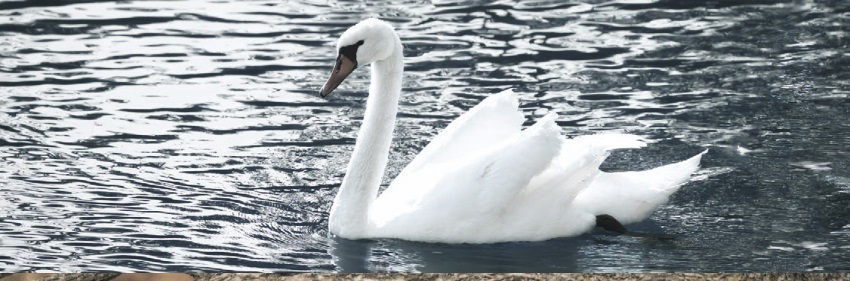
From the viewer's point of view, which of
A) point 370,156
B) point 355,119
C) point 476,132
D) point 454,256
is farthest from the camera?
point 355,119

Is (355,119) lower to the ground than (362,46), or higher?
lower

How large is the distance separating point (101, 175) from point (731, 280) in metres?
3.22

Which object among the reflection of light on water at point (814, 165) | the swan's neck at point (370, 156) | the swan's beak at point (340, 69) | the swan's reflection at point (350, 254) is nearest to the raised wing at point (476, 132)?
the swan's neck at point (370, 156)

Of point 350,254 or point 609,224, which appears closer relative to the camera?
point 350,254

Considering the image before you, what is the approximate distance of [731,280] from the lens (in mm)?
5090

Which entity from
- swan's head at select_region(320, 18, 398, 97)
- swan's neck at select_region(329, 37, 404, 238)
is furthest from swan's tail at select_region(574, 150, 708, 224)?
swan's head at select_region(320, 18, 398, 97)

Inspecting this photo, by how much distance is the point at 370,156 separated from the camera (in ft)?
20.5

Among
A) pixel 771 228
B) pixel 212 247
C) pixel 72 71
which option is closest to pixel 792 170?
pixel 771 228

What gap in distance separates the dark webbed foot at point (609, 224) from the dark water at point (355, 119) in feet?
0.15

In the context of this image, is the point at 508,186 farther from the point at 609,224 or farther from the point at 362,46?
the point at 362,46

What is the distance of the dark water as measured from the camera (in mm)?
5988

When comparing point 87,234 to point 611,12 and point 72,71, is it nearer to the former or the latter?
point 72,71

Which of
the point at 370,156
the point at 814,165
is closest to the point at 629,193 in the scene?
the point at 370,156

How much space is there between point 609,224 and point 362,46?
1267 mm
